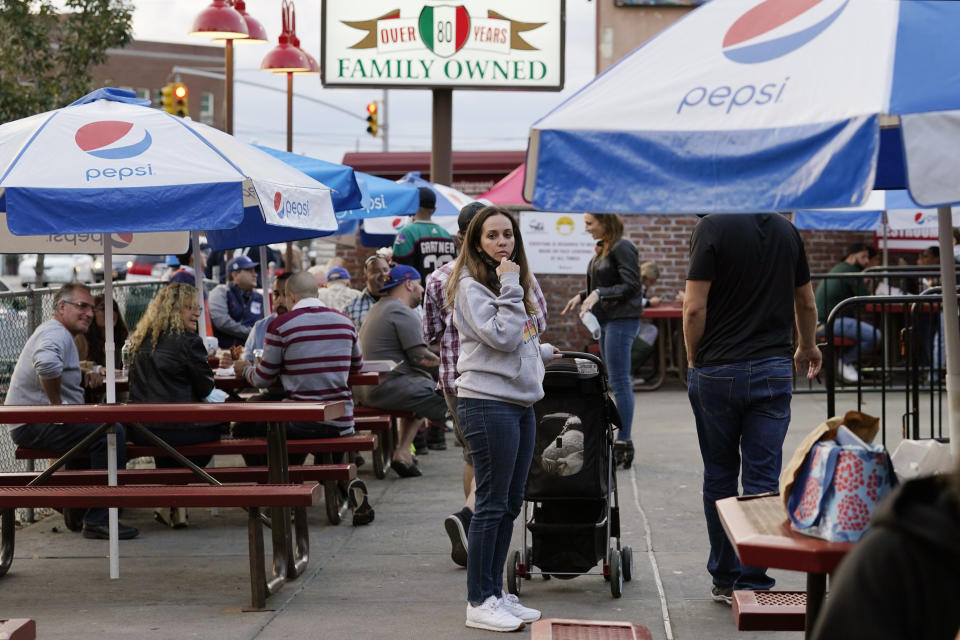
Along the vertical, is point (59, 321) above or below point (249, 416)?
above

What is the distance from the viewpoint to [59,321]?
7.64m

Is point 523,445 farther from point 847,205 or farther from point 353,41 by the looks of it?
point 353,41

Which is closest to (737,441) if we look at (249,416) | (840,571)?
(249,416)

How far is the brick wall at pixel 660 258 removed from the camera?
1673cm

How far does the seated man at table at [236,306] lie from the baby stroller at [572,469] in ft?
22.4

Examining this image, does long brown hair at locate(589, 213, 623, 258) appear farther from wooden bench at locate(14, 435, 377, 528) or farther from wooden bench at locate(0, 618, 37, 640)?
wooden bench at locate(0, 618, 37, 640)

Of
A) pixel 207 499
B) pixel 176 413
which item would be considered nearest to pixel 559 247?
pixel 176 413

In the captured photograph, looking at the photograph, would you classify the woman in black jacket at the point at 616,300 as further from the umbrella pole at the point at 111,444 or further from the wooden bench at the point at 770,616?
the wooden bench at the point at 770,616

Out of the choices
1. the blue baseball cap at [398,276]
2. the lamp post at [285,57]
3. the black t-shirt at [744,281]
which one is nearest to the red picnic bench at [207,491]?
the black t-shirt at [744,281]

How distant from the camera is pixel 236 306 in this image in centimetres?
1269

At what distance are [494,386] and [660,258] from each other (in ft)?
38.5

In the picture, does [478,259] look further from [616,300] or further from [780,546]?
[616,300]

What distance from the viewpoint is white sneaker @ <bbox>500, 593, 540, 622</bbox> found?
5.62 m

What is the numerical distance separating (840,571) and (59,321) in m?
6.51
